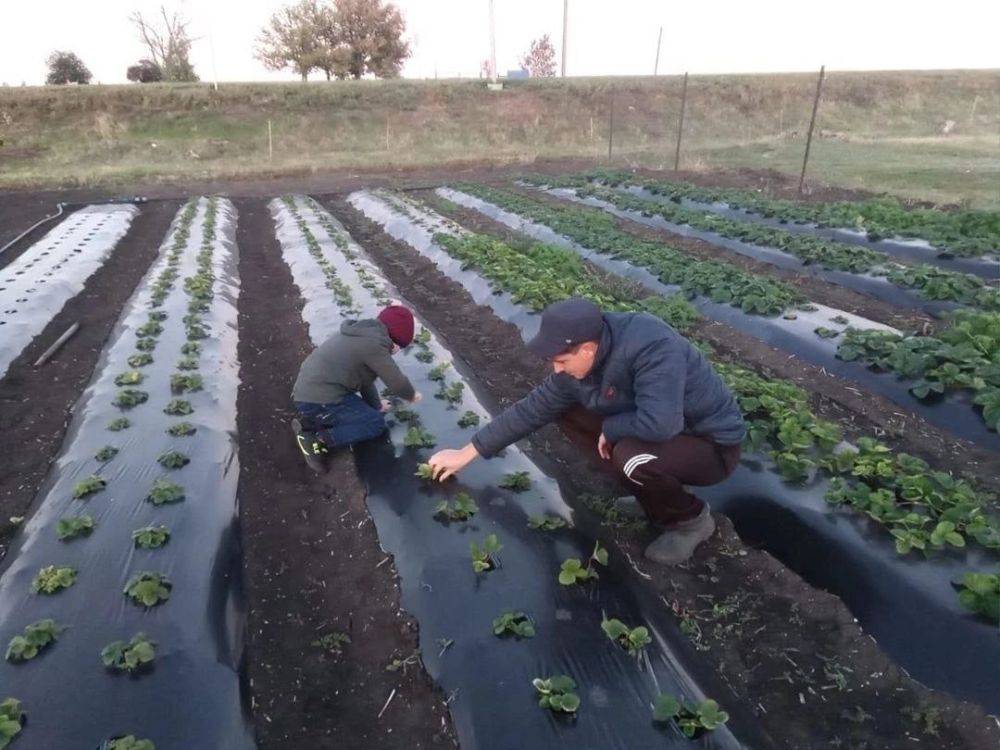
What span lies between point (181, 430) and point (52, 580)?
1845 mm

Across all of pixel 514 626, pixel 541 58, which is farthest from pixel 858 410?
pixel 541 58

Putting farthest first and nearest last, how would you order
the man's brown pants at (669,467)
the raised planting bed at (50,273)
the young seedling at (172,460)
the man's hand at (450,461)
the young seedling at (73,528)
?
the raised planting bed at (50,273), the young seedling at (172,460), the man's hand at (450,461), the young seedling at (73,528), the man's brown pants at (669,467)

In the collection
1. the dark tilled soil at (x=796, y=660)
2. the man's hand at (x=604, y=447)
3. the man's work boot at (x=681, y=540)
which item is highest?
the man's hand at (x=604, y=447)

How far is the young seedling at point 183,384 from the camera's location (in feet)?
20.5

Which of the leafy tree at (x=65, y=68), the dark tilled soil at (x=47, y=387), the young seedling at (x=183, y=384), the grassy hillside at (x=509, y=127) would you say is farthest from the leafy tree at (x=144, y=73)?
the young seedling at (x=183, y=384)

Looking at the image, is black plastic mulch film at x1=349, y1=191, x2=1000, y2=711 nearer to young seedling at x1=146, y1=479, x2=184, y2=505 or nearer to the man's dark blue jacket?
the man's dark blue jacket

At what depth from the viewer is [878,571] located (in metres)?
4.02

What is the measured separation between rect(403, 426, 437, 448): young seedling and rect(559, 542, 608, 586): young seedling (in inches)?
69.3

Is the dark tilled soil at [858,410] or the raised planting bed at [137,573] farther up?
the raised planting bed at [137,573]

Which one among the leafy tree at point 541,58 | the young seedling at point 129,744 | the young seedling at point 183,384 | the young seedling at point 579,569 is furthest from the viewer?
the leafy tree at point 541,58

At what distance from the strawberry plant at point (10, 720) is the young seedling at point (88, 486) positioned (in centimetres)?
181

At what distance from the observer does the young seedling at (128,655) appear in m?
3.16

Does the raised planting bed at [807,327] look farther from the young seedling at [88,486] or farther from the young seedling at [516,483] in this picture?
the young seedling at [88,486]

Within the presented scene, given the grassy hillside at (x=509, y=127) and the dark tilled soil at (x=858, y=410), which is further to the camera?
the grassy hillside at (x=509, y=127)
